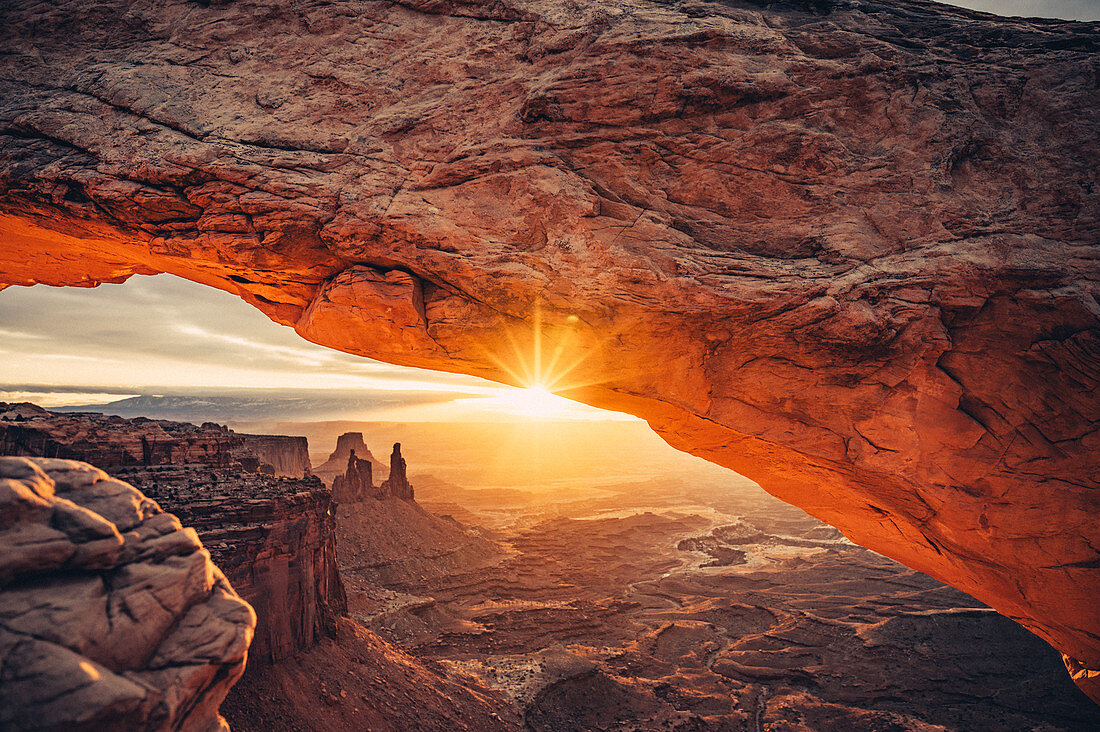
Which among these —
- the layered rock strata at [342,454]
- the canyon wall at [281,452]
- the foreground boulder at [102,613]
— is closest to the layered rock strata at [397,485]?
the canyon wall at [281,452]

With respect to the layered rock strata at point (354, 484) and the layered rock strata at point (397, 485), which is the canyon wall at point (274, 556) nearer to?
the layered rock strata at point (354, 484)

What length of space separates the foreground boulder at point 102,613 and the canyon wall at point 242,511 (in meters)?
7.94

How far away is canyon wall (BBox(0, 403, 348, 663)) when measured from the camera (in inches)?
486

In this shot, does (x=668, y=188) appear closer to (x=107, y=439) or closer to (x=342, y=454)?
Result: (x=107, y=439)

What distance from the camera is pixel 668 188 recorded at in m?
10.7

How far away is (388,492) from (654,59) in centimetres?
4245

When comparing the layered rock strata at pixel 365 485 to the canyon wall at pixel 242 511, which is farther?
the layered rock strata at pixel 365 485

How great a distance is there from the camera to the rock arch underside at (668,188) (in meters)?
9.84

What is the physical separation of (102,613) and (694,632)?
29.2m

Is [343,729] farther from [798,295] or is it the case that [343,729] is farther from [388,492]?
[388,492]

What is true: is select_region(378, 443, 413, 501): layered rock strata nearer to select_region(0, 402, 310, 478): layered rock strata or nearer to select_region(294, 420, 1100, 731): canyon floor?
select_region(294, 420, 1100, 731): canyon floor

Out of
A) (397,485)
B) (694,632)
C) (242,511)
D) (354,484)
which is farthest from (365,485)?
(242,511)

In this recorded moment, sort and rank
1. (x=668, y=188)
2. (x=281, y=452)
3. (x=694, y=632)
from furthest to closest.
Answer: (x=281, y=452)
(x=694, y=632)
(x=668, y=188)

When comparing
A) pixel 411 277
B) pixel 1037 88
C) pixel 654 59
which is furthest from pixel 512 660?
pixel 1037 88
